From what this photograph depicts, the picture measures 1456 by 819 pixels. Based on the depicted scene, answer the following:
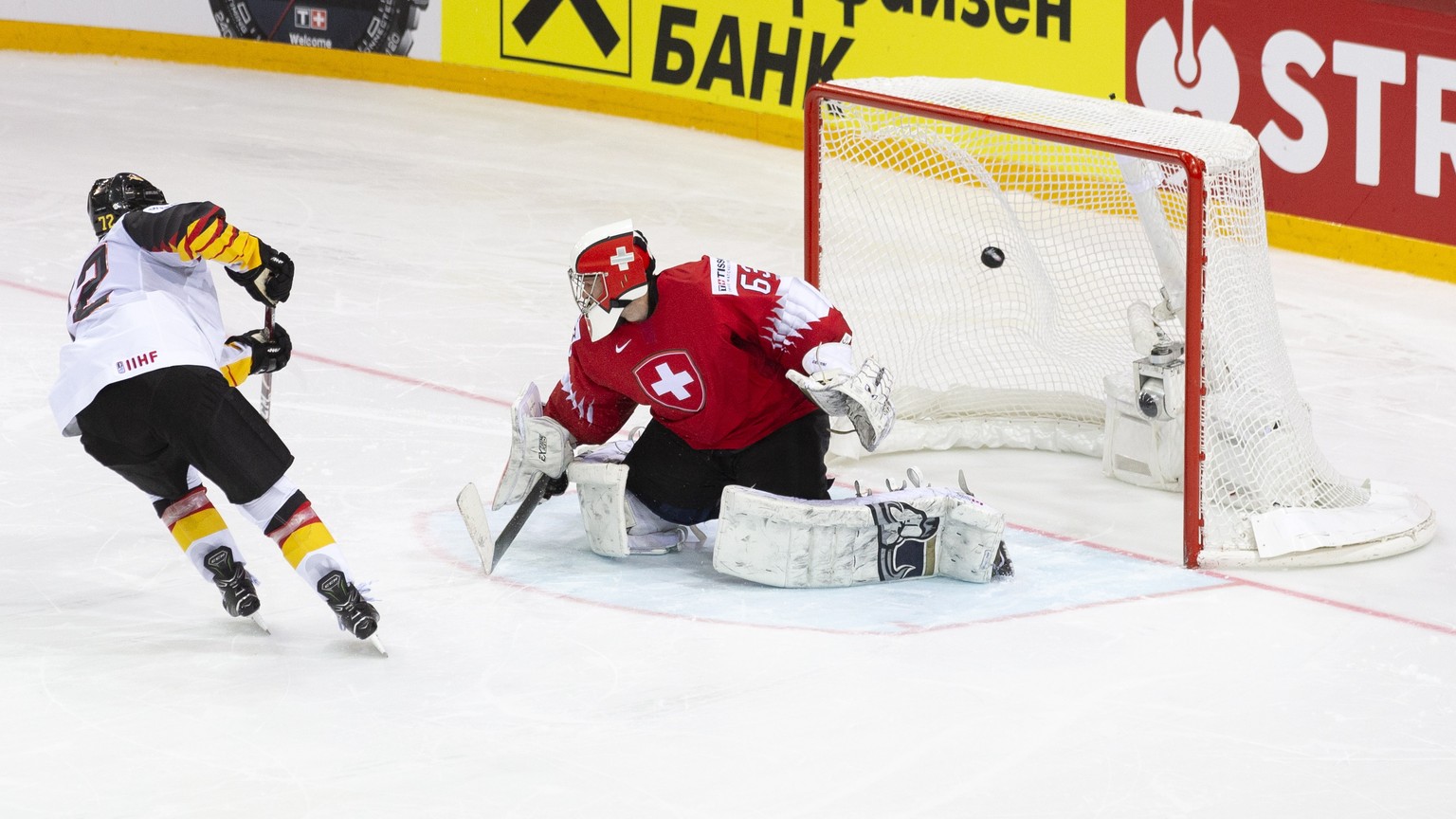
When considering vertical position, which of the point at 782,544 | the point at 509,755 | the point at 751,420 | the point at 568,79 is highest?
the point at 568,79

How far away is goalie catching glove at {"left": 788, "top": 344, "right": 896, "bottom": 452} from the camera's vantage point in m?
4.13

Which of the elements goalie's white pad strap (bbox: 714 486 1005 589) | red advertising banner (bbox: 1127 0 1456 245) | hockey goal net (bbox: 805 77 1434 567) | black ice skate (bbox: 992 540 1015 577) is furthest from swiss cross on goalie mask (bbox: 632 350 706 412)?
red advertising banner (bbox: 1127 0 1456 245)

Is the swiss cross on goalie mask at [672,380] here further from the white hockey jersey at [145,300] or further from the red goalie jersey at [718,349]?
the white hockey jersey at [145,300]

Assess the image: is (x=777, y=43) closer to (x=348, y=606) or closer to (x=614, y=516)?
(x=614, y=516)

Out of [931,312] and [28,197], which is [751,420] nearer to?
[931,312]

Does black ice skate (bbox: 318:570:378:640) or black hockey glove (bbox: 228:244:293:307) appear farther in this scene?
black hockey glove (bbox: 228:244:293:307)

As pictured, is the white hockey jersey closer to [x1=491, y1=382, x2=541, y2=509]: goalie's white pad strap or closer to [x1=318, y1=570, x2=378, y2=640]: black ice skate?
[x1=318, y1=570, x2=378, y2=640]: black ice skate

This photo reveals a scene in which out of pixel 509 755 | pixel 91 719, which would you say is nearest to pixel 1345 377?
pixel 509 755

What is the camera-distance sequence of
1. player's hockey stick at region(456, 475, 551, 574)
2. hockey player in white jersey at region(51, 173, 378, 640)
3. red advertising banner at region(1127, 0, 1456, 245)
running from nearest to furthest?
hockey player in white jersey at region(51, 173, 378, 640) < player's hockey stick at region(456, 475, 551, 574) < red advertising banner at region(1127, 0, 1456, 245)

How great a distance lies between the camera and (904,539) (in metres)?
4.32

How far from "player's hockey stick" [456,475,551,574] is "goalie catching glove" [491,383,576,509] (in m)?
0.03

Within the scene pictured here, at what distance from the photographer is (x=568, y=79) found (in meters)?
9.97

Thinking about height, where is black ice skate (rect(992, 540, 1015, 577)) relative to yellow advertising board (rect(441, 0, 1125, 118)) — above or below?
below

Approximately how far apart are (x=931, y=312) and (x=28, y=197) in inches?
164
